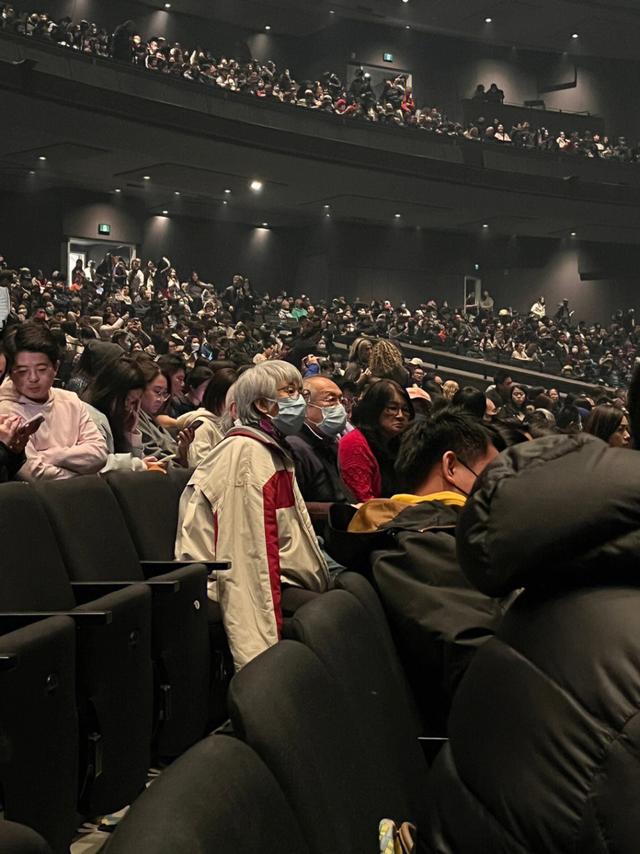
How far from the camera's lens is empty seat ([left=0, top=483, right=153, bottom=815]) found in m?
2.68

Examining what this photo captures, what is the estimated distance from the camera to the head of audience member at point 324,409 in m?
4.94

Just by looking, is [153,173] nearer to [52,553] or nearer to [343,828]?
[52,553]

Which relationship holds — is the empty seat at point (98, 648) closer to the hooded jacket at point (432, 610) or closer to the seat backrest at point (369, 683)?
the hooded jacket at point (432, 610)

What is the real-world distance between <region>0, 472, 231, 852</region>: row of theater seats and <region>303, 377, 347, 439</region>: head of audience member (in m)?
1.10

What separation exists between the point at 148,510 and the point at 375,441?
1211 millimetres

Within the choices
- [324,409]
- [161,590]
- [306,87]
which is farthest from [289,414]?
[306,87]

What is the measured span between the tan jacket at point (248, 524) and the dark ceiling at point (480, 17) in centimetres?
2615

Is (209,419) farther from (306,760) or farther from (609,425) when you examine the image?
(306,760)

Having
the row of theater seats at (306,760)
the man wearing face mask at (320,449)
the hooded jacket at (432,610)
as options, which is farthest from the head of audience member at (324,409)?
the row of theater seats at (306,760)

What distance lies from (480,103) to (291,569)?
2928 centimetres

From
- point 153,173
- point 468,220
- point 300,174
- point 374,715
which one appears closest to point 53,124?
point 153,173

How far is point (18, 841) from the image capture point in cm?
95

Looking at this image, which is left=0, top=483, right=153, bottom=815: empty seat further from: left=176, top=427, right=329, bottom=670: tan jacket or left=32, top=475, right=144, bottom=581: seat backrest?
left=176, top=427, right=329, bottom=670: tan jacket

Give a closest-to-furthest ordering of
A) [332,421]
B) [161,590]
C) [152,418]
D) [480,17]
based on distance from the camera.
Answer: [161,590] → [332,421] → [152,418] → [480,17]
